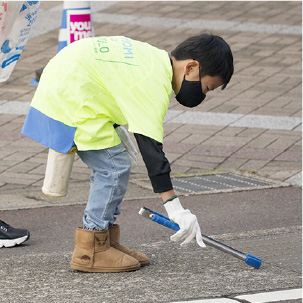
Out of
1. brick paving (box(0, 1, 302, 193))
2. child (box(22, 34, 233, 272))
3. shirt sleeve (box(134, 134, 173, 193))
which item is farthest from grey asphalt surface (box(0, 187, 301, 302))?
brick paving (box(0, 1, 302, 193))

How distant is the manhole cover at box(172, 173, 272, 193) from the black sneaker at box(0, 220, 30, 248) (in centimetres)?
148

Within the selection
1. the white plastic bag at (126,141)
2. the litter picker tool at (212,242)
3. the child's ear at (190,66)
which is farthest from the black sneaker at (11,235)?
the child's ear at (190,66)

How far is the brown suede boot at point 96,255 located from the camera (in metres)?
4.08

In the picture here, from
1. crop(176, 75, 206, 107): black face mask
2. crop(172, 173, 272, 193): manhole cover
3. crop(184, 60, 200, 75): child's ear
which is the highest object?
crop(184, 60, 200, 75): child's ear

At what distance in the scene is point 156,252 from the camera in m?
4.47

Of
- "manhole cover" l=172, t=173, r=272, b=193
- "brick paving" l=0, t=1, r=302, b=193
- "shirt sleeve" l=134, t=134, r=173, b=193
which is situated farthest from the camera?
"brick paving" l=0, t=1, r=302, b=193

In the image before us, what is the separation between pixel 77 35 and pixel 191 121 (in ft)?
4.61

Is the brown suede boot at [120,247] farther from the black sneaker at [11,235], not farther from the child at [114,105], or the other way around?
the black sneaker at [11,235]

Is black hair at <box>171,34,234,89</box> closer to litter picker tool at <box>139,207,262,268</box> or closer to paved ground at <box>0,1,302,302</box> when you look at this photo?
litter picker tool at <box>139,207,262,268</box>

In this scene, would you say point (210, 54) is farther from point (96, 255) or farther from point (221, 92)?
point (221, 92)

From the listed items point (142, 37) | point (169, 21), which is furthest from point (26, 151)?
point (169, 21)

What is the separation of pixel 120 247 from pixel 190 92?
3.10 ft

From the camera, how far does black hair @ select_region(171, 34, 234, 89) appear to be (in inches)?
149

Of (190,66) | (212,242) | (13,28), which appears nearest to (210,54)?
(190,66)
